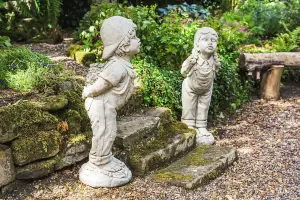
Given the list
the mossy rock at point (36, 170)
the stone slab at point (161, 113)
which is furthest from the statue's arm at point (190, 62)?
the mossy rock at point (36, 170)

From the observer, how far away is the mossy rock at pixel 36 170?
3820 millimetres

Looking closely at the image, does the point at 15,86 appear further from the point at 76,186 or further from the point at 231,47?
the point at 231,47

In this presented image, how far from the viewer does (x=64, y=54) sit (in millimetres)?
7309

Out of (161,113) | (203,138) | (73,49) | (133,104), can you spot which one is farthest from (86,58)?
(203,138)

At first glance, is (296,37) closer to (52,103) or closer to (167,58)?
(167,58)

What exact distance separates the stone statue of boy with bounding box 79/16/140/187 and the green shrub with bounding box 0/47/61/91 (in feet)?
4.22

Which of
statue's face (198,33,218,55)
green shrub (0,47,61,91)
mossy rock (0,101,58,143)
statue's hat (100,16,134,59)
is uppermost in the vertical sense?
statue's hat (100,16,134,59)

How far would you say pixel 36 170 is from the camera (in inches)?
153

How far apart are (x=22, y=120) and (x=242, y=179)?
7.63ft

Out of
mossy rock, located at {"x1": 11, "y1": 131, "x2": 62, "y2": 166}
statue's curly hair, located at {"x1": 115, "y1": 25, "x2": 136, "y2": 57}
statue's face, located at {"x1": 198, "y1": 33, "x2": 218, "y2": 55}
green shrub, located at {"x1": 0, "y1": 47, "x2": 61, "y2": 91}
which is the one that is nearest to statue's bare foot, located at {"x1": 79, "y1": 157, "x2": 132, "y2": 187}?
mossy rock, located at {"x1": 11, "y1": 131, "x2": 62, "y2": 166}

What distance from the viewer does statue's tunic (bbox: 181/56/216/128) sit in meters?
4.86

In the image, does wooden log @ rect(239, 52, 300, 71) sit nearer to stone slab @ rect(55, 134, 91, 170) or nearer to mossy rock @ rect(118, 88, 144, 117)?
mossy rock @ rect(118, 88, 144, 117)

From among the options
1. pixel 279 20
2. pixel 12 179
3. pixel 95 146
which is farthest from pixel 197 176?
pixel 279 20

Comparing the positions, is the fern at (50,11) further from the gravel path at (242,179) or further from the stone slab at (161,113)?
the gravel path at (242,179)
